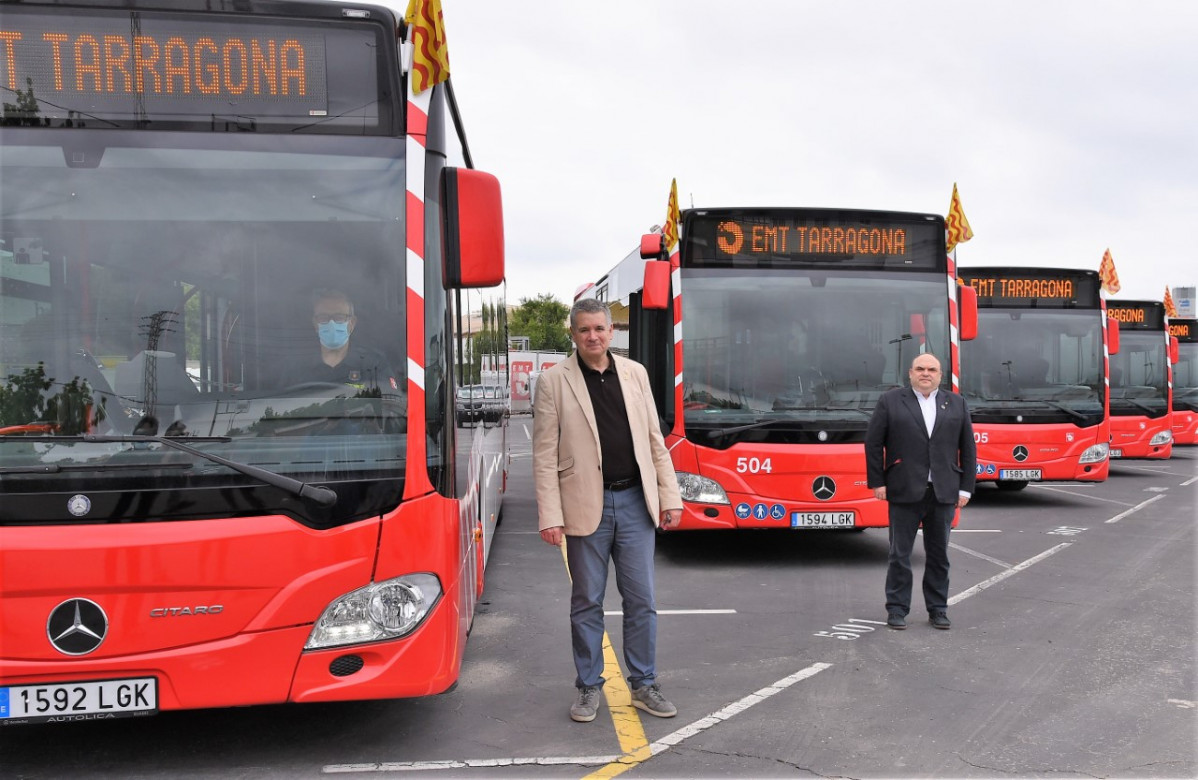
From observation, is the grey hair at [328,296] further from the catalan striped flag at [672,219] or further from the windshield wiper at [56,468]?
the catalan striped flag at [672,219]

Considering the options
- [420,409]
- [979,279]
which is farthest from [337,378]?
[979,279]

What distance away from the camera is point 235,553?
11.9 feet

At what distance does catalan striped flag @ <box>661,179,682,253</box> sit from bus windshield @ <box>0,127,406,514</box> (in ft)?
15.3

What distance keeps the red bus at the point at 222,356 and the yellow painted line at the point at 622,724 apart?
30.6 inches

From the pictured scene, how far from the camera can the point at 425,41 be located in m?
4.05

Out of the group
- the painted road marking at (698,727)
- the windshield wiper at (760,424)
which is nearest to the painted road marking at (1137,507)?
the windshield wiper at (760,424)

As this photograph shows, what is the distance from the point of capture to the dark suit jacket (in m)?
6.33

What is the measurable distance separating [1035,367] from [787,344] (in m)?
6.57

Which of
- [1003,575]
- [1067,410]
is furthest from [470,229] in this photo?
[1067,410]

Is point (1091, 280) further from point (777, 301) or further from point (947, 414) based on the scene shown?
point (947, 414)

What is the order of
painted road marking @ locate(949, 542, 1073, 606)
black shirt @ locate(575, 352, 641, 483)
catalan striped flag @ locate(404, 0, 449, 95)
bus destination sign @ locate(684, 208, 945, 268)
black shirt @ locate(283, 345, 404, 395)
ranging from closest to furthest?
1. black shirt @ locate(283, 345, 404, 395)
2. catalan striped flag @ locate(404, 0, 449, 95)
3. black shirt @ locate(575, 352, 641, 483)
4. painted road marking @ locate(949, 542, 1073, 606)
5. bus destination sign @ locate(684, 208, 945, 268)

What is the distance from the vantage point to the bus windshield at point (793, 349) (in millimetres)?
8125

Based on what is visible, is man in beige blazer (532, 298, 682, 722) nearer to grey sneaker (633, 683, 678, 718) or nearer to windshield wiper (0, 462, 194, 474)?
grey sneaker (633, 683, 678, 718)

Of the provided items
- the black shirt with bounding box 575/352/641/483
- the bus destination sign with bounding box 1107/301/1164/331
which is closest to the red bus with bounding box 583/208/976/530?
the black shirt with bounding box 575/352/641/483
